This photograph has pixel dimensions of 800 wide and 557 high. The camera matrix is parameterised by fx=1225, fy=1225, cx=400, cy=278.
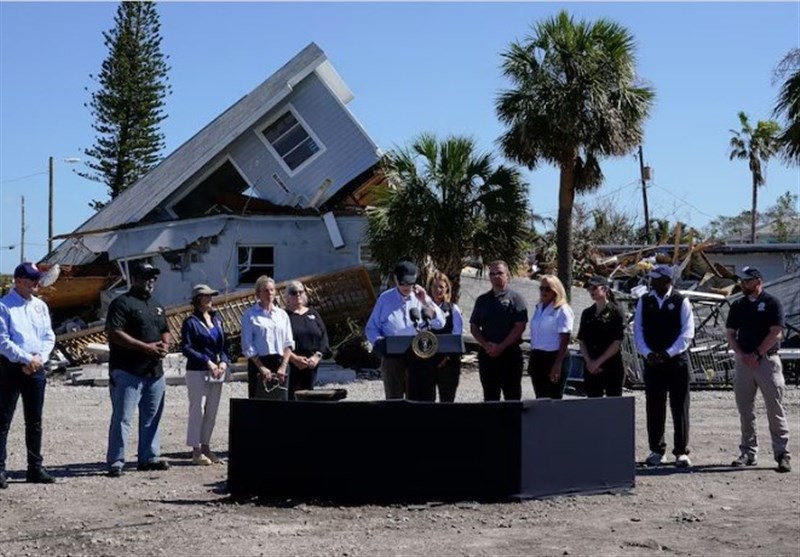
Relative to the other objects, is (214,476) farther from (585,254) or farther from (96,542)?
(585,254)

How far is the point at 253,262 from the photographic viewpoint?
27.2m

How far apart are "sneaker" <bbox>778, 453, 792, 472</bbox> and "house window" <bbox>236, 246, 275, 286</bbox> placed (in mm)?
17300

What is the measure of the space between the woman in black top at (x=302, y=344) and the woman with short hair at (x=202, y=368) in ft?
2.34

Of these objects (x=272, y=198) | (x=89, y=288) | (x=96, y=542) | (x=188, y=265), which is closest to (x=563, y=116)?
(x=272, y=198)

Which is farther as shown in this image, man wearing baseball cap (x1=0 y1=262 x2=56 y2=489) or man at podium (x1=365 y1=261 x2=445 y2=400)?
man at podium (x1=365 y1=261 x2=445 y2=400)

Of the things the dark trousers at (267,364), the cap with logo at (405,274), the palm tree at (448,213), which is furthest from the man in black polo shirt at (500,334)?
the palm tree at (448,213)

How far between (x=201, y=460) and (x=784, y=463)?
5.36m

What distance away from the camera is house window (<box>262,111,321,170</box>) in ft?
91.4

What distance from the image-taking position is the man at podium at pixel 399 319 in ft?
36.0

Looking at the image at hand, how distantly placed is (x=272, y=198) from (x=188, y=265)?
2.47 meters

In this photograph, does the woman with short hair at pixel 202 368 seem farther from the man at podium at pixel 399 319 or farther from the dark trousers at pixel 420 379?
the dark trousers at pixel 420 379

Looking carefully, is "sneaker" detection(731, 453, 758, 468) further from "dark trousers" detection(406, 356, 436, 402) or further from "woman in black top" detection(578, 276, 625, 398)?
"dark trousers" detection(406, 356, 436, 402)

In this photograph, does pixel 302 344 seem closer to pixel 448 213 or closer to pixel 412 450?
pixel 412 450

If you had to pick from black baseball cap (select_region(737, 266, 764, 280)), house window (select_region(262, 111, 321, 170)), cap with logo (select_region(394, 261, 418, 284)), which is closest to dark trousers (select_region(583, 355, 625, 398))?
black baseball cap (select_region(737, 266, 764, 280))
